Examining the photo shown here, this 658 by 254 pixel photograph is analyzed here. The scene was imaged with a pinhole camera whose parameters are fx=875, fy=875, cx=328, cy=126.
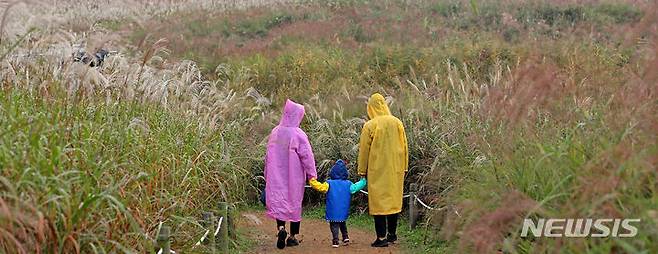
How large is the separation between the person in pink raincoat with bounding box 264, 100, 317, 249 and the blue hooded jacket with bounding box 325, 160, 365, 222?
0.75ft

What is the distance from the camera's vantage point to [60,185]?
442 centimetres

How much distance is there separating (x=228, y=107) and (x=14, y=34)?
4134 millimetres

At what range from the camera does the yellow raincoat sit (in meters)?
8.21

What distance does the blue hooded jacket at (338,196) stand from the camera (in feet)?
27.2

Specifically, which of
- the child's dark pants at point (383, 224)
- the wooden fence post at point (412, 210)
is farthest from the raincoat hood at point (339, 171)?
the wooden fence post at point (412, 210)

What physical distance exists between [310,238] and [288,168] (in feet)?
3.99

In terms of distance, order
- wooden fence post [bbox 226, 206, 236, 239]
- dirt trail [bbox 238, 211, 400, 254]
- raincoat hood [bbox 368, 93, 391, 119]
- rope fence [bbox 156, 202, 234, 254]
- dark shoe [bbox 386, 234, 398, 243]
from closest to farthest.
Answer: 1. rope fence [bbox 156, 202, 234, 254]
2. wooden fence post [bbox 226, 206, 236, 239]
3. dirt trail [bbox 238, 211, 400, 254]
4. raincoat hood [bbox 368, 93, 391, 119]
5. dark shoe [bbox 386, 234, 398, 243]

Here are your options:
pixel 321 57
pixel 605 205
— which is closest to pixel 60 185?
pixel 605 205

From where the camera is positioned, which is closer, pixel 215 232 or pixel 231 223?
pixel 215 232

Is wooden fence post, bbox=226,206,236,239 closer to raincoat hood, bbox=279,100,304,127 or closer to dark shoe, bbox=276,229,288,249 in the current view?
dark shoe, bbox=276,229,288,249

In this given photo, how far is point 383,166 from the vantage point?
8258 mm

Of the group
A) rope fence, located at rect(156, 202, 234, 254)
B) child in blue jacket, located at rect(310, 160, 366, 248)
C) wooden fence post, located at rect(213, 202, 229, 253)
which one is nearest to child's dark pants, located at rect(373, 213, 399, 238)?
child in blue jacket, located at rect(310, 160, 366, 248)

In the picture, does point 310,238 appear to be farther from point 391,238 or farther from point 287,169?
point 287,169

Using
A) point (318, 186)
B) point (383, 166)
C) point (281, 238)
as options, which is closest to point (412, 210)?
point (383, 166)
